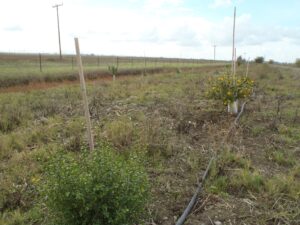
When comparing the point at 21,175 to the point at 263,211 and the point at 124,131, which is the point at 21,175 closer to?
the point at 124,131

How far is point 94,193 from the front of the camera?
2.35 metres

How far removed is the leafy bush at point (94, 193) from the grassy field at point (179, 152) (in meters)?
0.66

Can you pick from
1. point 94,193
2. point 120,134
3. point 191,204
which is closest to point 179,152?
point 120,134

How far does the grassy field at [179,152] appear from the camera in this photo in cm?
325

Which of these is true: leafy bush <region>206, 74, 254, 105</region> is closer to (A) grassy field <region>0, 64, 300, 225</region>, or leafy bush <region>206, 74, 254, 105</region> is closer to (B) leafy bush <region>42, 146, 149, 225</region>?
(A) grassy field <region>0, 64, 300, 225</region>

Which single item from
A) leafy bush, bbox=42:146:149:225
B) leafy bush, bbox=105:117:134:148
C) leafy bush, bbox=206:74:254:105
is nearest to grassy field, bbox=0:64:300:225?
leafy bush, bbox=105:117:134:148

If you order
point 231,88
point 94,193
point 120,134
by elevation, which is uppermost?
point 231,88

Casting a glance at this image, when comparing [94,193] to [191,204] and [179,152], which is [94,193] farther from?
[179,152]

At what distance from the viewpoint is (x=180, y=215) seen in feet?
10.4

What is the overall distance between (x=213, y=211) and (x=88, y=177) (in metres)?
1.52

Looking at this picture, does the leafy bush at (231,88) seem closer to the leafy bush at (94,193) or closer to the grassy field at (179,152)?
the grassy field at (179,152)

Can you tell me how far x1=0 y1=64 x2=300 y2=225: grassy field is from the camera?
3.25 metres

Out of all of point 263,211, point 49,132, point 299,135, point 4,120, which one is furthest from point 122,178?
point 4,120

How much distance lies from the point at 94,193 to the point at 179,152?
255 centimetres
